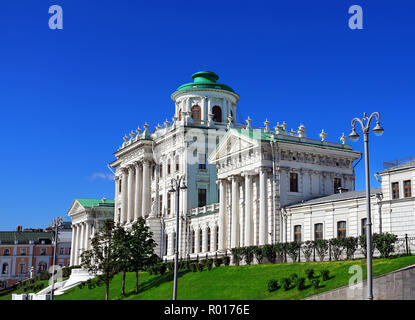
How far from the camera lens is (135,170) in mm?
95625

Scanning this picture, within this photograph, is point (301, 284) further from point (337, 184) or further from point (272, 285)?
point (337, 184)

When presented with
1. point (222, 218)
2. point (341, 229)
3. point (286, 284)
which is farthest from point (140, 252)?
point (286, 284)

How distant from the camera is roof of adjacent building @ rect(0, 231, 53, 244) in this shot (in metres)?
150

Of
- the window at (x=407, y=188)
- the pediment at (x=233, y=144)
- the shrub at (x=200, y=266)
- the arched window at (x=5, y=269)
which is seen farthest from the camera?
the arched window at (x=5, y=269)

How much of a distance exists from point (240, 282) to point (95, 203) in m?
71.5

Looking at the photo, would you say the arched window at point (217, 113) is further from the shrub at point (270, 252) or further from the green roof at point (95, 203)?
the shrub at point (270, 252)

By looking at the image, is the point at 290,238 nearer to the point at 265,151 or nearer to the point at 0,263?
the point at 265,151

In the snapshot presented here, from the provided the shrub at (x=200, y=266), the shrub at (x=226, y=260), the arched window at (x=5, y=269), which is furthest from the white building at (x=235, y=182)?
the arched window at (x=5, y=269)

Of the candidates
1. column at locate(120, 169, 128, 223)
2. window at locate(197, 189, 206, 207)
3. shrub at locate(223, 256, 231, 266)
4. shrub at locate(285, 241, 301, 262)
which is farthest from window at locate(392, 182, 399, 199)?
column at locate(120, 169, 128, 223)

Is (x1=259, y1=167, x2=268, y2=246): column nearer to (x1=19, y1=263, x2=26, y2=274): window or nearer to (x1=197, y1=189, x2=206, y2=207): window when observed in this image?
(x1=197, y1=189, x2=206, y2=207): window

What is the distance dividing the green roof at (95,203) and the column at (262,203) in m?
57.7

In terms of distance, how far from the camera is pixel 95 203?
384 feet

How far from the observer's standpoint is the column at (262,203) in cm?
6150

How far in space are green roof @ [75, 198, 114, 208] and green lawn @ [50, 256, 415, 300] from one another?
47.3 m
